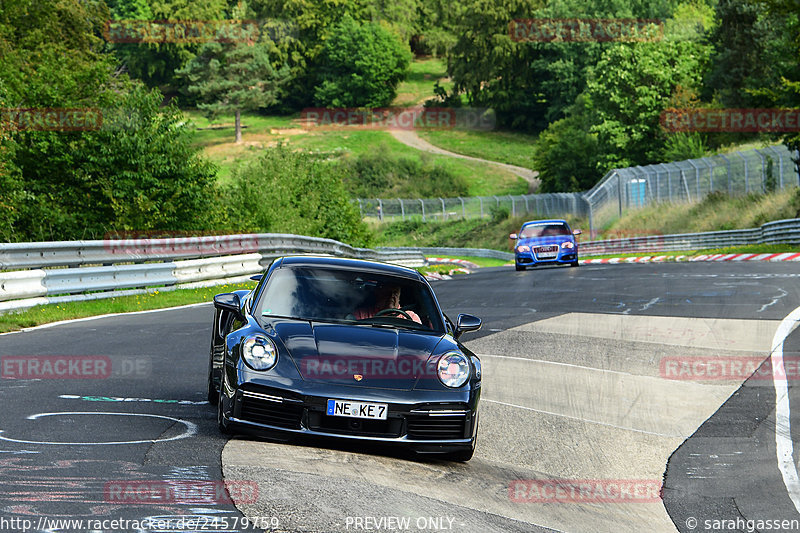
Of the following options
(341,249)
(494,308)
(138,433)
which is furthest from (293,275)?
(341,249)

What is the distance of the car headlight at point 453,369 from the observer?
7.18m

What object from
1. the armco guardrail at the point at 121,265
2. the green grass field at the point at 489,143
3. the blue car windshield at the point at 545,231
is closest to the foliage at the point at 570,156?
the green grass field at the point at 489,143

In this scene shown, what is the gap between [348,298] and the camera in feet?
26.6

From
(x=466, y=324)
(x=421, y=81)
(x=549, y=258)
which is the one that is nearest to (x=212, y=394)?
(x=466, y=324)

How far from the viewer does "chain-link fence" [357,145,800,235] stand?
44438 mm

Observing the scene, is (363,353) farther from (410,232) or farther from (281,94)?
(281,94)

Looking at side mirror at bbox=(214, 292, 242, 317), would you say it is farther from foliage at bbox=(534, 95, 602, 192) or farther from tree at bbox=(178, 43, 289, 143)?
tree at bbox=(178, 43, 289, 143)

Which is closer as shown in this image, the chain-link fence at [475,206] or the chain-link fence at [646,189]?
the chain-link fence at [646,189]

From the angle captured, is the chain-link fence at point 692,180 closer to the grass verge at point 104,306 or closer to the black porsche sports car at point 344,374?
the grass verge at point 104,306

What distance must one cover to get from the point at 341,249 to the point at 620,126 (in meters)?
46.7

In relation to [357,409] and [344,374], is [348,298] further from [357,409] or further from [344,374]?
[357,409]

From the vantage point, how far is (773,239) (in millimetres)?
37750

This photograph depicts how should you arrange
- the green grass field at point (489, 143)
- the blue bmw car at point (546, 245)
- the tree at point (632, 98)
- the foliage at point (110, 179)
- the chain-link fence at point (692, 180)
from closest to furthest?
the foliage at point (110, 179) < the blue bmw car at point (546, 245) < the chain-link fence at point (692, 180) < the tree at point (632, 98) < the green grass field at point (489, 143)

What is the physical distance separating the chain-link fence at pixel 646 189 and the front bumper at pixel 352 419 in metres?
35.4
